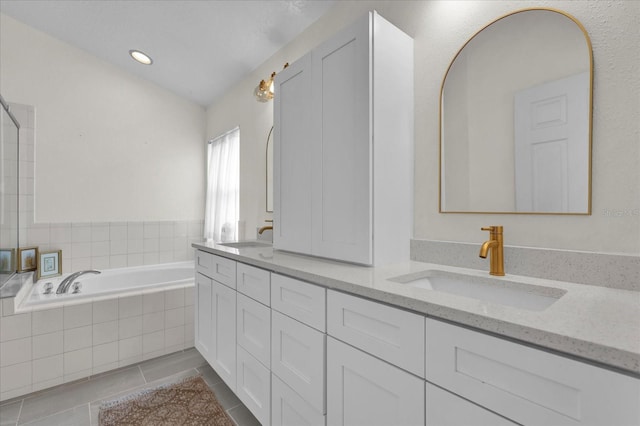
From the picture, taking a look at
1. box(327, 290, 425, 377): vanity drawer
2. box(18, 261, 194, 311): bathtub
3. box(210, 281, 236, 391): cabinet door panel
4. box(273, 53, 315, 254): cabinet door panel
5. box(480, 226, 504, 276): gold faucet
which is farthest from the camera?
box(18, 261, 194, 311): bathtub

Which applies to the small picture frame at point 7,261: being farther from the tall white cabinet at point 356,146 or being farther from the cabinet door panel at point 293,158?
the tall white cabinet at point 356,146

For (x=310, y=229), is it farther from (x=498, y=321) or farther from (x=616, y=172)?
(x=616, y=172)

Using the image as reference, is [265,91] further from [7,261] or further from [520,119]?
[7,261]

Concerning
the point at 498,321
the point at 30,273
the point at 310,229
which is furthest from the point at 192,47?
the point at 498,321

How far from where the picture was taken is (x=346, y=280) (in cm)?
103

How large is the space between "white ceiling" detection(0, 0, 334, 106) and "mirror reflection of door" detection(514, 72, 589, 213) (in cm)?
145

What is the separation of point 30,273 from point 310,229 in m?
2.67

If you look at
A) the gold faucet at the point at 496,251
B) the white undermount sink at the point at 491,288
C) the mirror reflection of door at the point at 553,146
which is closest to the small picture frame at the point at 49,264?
the white undermount sink at the point at 491,288

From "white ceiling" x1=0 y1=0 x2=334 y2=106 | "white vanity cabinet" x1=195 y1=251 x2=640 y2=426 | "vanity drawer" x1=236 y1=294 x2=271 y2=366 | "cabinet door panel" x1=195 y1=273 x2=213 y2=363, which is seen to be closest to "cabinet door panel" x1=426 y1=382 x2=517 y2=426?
"white vanity cabinet" x1=195 y1=251 x2=640 y2=426

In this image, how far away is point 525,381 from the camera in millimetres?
625

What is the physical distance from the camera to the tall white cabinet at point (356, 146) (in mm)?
1295

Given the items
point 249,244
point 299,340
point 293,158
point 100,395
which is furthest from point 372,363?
point 100,395

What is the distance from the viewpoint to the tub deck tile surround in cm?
200

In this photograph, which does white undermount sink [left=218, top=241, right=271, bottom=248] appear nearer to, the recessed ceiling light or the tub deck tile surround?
the tub deck tile surround
